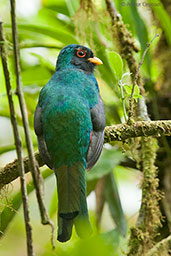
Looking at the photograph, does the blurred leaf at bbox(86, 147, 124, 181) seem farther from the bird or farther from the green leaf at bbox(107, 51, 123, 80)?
the green leaf at bbox(107, 51, 123, 80)

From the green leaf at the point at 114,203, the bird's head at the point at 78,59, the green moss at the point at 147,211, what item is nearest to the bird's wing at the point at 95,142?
the green moss at the point at 147,211

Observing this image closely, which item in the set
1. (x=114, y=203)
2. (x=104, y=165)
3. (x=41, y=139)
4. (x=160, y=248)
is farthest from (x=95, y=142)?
(x=114, y=203)

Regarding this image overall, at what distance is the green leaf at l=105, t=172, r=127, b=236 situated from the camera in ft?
11.6

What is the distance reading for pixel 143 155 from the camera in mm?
2926

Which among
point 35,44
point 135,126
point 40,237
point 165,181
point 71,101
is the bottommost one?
point 40,237

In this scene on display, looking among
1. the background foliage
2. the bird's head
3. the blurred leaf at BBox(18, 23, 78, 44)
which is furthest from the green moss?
the blurred leaf at BBox(18, 23, 78, 44)

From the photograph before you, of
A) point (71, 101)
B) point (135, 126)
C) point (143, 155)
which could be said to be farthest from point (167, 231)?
point (71, 101)

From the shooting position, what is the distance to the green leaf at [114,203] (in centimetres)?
354

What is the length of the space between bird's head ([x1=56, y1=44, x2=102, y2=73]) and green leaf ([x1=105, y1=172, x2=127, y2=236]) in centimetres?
124

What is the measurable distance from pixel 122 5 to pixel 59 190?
2525 millimetres

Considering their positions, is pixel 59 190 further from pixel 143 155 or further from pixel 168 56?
pixel 168 56

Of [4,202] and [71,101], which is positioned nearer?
[71,101]

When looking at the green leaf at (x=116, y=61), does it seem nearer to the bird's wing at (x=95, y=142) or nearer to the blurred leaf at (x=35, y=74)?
the bird's wing at (x=95, y=142)

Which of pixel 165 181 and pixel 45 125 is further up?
pixel 45 125
